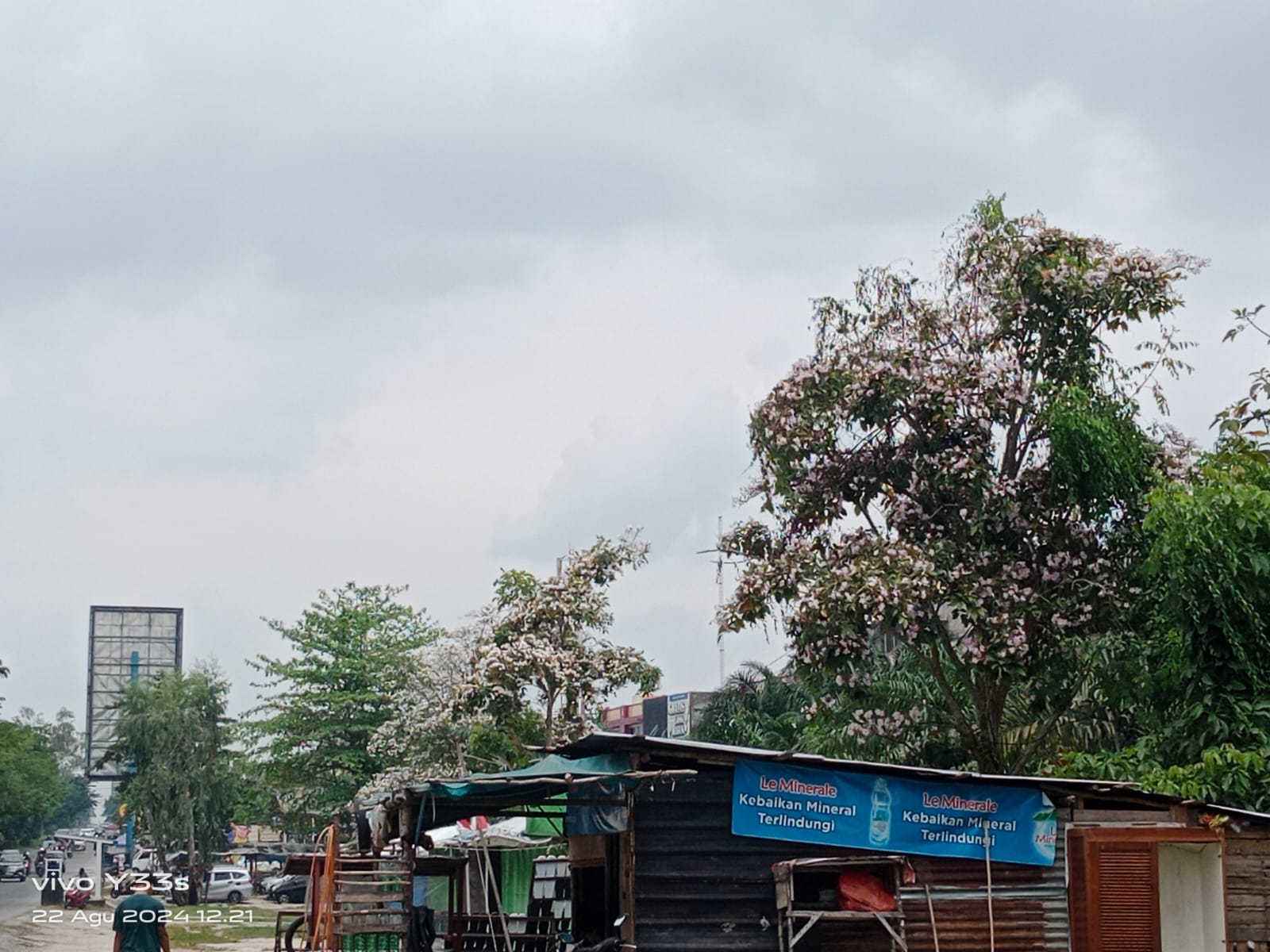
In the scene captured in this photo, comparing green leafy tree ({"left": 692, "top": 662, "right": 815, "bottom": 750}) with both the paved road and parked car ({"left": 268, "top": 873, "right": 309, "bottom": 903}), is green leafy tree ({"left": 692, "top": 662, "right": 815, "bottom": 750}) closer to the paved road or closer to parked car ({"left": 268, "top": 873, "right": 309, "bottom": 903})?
the paved road

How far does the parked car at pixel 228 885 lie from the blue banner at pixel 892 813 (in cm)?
4103

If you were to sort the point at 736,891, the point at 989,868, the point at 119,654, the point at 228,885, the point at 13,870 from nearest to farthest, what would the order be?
the point at 736,891 < the point at 989,868 < the point at 228,885 < the point at 119,654 < the point at 13,870

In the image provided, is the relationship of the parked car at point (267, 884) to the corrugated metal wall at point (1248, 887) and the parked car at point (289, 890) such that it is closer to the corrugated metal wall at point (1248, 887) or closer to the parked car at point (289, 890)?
the parked car at point (289, 890)

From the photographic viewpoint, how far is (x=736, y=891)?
14297 millimetres

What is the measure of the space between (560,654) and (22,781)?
236 feet

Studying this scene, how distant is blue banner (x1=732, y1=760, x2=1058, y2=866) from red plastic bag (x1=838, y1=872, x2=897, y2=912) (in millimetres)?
362

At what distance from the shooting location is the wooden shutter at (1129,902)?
14.5 m

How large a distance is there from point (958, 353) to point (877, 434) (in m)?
1.47

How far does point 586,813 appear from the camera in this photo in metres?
14.9

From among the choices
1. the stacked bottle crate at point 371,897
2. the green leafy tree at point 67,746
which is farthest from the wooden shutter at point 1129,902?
the green leafy tree at point 67,746

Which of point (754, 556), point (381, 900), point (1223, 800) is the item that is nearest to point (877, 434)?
point (754, 556)

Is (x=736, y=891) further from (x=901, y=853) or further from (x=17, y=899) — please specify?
(x=17, y=899)
